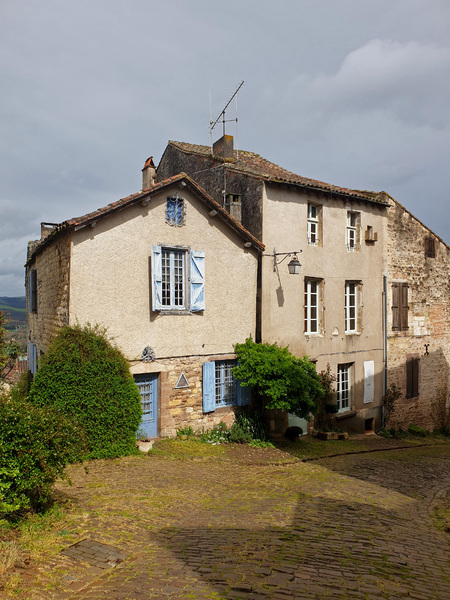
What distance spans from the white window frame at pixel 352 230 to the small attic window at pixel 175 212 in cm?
677

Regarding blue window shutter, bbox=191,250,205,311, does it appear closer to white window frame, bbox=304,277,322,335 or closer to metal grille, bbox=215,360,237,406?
metal grille, bbox=215,360,237,406

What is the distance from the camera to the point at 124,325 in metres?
10.9

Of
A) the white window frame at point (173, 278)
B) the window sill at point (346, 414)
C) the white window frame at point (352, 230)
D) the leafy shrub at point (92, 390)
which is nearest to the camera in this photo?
the leafy shrub at point (92, 390)

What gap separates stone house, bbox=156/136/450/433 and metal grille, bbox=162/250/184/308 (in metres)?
2.66

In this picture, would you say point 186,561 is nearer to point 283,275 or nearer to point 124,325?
point 124,325

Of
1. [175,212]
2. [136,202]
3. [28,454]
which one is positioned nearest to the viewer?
[28,454]

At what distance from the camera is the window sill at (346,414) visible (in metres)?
15.6

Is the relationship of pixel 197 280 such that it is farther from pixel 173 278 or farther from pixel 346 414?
pixel 346 414

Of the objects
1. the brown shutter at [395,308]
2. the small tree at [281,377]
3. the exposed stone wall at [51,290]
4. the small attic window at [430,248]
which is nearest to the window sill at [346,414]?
the brown shutter at [395,308]

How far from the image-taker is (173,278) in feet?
38.7

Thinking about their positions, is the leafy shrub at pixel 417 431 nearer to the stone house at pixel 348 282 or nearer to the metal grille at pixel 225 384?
the stone house at pixel 348 282

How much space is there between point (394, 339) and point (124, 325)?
36.2ft

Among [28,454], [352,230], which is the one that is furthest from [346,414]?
[28,454]

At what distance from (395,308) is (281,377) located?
7625 millimetres
